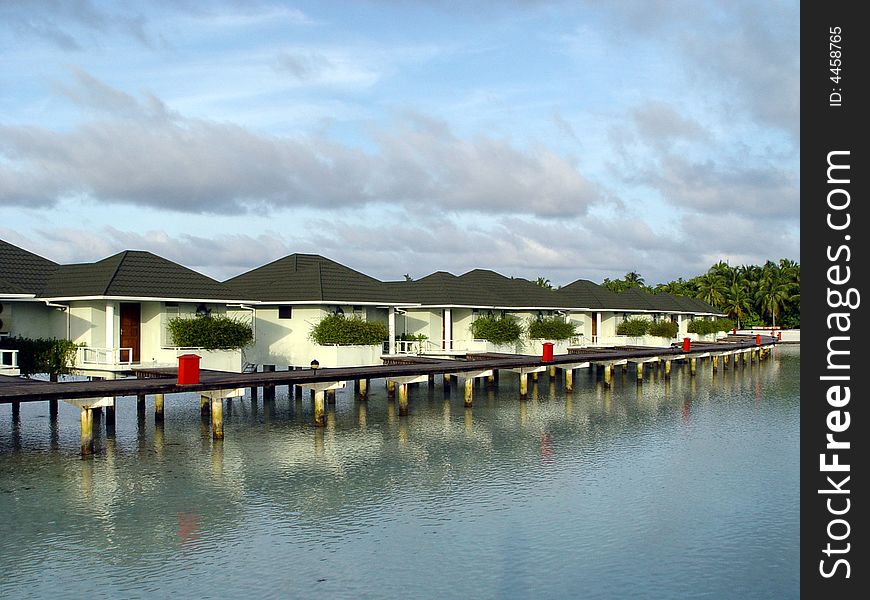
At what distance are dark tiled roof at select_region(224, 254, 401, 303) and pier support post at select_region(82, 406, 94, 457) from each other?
11.6 meters

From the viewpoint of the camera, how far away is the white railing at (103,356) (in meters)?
29.3

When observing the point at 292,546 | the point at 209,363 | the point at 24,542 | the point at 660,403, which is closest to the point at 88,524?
the point at 24,542

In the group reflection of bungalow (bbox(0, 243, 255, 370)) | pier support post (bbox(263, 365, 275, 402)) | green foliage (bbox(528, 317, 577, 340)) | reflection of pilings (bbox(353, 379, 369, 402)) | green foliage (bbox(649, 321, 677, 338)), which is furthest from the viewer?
green foliage (bbox(649, 321, 677, 338))

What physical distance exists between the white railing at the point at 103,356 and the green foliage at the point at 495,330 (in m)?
21.0

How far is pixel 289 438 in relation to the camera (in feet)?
90.3

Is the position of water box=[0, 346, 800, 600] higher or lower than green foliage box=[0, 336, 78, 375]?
lower

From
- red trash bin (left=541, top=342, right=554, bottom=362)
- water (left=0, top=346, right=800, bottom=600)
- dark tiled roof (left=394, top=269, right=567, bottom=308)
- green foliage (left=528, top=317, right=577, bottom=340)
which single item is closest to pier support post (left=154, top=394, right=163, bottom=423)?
water (left=0, top=346, right=800, bottom=600)

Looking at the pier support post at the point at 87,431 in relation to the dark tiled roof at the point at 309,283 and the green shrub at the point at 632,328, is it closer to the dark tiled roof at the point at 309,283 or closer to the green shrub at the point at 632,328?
the dark tiled roof at the point at 309,283

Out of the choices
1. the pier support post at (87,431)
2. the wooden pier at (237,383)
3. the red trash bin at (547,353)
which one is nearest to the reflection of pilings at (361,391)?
the wooden pier at (237,383)

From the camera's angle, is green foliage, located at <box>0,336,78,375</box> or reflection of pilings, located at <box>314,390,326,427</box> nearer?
reflection of pilings, located at <box>314,390,326,427</box>

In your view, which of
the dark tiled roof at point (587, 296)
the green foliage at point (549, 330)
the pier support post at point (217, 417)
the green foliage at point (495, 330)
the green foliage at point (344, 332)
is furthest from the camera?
the dark tiled roof at point (587, 296)

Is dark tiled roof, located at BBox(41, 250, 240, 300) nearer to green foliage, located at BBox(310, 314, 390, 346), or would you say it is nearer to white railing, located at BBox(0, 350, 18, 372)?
white railing, located at BBox(0, 350, 18, 372)

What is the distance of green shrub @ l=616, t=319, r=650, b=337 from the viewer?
204 feet

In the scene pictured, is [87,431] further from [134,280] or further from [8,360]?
[134,280]
